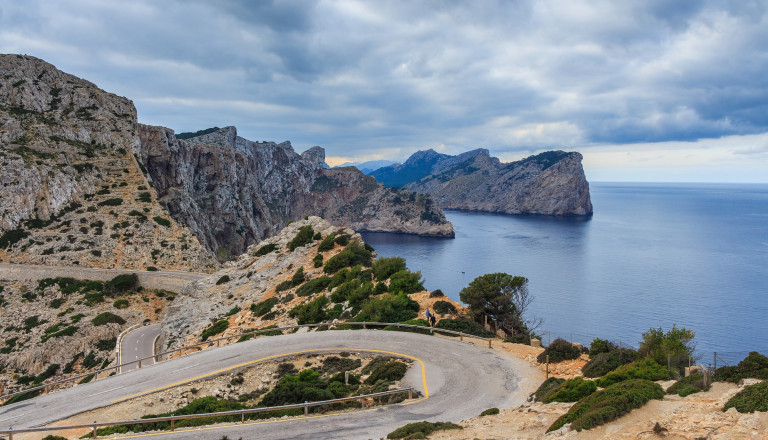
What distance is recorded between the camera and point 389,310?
27.2 metres

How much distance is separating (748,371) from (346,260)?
1183 inches

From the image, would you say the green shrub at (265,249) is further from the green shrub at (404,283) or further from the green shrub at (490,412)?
the green shrub at (490,412)

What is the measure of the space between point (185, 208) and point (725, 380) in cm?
9484

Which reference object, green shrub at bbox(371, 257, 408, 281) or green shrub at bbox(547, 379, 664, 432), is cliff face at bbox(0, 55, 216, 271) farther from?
green shrub at bbox(547, 379, 664, 432)

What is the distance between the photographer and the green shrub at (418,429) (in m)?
11.7

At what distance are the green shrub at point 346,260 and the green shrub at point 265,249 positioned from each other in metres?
11.2

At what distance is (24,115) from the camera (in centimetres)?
7044

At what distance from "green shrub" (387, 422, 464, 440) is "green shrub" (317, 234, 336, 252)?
31832 millimetres

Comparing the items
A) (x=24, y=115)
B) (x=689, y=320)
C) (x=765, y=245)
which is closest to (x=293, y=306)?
(x=689, y=320)

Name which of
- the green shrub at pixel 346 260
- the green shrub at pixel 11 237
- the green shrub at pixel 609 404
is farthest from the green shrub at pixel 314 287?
the green shrub at pixel 11 237

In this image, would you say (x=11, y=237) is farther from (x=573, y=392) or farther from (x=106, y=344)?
(x=573, y=392)

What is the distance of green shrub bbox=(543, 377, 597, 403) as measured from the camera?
1350 centimetres

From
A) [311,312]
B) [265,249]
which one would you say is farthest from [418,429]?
[265,249]

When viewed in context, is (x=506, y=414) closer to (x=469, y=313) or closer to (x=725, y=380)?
(x=725, y=380)
